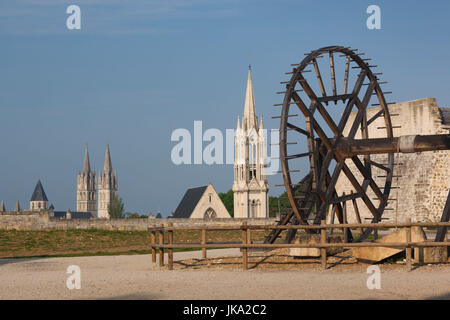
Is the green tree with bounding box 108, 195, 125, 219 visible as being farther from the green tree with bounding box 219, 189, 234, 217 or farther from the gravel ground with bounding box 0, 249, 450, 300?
the gravel ground with bounding box 0, 249, 450, 300

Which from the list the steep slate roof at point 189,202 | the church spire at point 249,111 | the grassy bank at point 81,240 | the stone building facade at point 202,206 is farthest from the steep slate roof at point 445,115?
the church spire at point 249,111

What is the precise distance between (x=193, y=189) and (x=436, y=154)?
63.3m

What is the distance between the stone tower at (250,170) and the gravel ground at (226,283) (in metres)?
93.7

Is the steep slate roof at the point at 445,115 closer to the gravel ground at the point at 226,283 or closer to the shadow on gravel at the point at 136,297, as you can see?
the gravel ground at the point at 226,283

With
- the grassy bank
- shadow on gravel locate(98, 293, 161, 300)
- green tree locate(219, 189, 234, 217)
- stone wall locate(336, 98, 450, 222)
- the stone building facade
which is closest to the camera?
Result: shadow on gravel locate(98, 293, 161, 300)

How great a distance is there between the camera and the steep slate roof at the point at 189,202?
302 feet

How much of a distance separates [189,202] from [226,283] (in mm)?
81787

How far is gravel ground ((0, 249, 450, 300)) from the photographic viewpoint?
424 inches

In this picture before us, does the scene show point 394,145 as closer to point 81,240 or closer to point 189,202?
point 81,240

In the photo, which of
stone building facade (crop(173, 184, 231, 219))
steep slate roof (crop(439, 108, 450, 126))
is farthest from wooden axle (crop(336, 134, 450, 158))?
stone building facade (crop(173, 184, 231, 219))

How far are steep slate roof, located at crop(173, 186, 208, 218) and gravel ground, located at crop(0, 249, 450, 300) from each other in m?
74.9

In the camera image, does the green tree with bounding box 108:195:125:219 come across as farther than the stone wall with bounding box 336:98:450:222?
Yes
